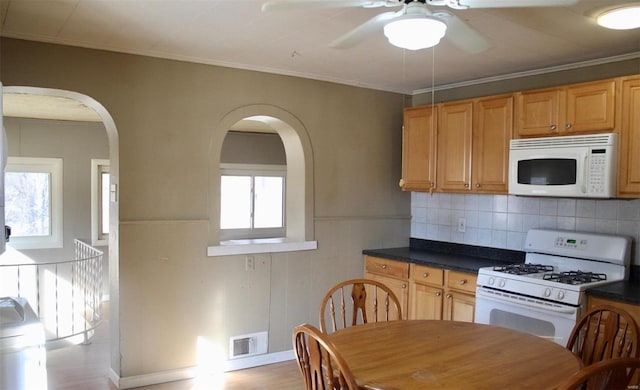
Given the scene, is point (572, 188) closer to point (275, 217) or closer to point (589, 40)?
point (589, 40)

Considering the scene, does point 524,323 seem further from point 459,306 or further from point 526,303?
point 459,306

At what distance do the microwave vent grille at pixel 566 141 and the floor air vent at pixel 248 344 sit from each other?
2.44 m

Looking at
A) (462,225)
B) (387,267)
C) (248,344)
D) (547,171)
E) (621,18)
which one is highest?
(621,18)

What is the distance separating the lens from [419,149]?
4328mm

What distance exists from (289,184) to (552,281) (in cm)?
223

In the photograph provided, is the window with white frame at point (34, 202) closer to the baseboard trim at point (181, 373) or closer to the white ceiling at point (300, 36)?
the baseboard trim at point (181, 373)

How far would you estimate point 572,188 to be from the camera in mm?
3262

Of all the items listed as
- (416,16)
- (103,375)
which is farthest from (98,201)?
(416,16)

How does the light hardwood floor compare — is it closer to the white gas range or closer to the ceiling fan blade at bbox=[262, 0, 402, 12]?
the white gas range

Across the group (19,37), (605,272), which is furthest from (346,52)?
(605,272)

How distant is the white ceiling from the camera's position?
2.57 m

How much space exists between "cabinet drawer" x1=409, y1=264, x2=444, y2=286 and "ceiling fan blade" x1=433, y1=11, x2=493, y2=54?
1995 mm

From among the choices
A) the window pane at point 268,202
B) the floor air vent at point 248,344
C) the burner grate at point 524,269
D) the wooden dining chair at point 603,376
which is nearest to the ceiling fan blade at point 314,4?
the wooden dining chair at point 603,376

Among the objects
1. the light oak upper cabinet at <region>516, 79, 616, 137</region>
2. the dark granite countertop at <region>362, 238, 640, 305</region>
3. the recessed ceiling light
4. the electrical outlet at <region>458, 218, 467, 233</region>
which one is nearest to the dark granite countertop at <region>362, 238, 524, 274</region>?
the dark granite countertop at <region>362, 238, 640, 305</region>
